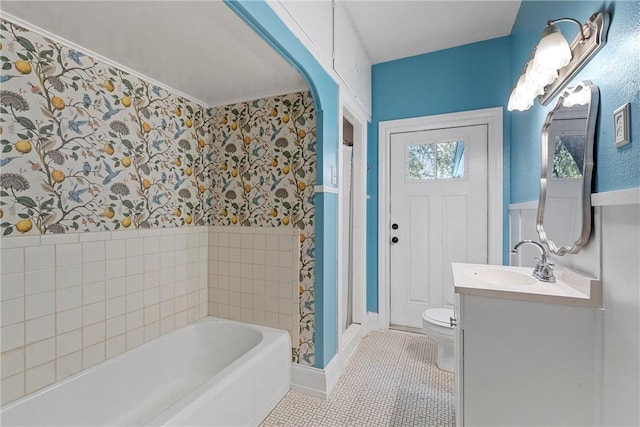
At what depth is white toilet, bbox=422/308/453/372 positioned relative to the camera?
1981 millimetres

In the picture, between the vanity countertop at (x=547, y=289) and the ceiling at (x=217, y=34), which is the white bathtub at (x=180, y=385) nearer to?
the vanity countertop at (x=547, y=289)

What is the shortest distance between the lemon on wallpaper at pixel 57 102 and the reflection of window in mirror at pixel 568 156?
2.36 metres

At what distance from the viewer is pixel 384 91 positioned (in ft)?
9.33

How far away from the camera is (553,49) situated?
1.17 m

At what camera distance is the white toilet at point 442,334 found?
1981 mm

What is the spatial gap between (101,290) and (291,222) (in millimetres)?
1137

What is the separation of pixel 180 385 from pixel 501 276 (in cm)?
204

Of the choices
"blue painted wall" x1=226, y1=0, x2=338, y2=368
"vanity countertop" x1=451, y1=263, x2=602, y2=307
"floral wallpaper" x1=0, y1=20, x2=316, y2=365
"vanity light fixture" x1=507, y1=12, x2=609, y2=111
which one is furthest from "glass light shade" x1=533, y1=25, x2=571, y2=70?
"floral wallpaper" x1=0, y1=20, x2=316, y2=365

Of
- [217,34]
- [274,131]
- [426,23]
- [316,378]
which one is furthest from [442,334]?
[426,23]

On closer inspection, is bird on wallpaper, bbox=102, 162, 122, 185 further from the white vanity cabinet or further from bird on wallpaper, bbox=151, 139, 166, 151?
the white vanity cabinet

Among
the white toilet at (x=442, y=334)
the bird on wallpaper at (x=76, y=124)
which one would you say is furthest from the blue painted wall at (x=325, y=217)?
the bird on wallpaper at (x=76, y=124)

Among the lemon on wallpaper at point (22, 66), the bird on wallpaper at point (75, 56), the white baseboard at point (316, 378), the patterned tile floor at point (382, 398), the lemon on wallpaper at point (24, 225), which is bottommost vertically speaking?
the patterned tile floor at point (382, 398)

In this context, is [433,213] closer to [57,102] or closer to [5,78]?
[57,102]

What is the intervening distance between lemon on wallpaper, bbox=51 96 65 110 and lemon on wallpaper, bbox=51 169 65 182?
Result: 1.01 feet
